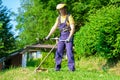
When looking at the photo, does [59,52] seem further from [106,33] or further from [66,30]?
[106,33]

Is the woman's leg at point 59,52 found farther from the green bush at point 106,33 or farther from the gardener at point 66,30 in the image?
the green bush at point 106,33

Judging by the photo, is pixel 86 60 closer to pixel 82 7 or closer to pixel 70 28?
pixel 82 7

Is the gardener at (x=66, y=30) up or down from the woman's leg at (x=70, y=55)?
up

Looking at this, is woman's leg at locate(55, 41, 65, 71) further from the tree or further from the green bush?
the tree

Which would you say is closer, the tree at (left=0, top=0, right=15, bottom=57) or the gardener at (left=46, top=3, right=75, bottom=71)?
the gardener at (left=46, top=3, right=75, bottom=71)

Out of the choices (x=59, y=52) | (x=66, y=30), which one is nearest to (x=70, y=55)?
(x=59, y=52)

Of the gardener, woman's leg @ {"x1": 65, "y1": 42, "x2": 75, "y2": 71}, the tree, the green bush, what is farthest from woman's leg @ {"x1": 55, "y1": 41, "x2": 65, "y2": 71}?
the tree

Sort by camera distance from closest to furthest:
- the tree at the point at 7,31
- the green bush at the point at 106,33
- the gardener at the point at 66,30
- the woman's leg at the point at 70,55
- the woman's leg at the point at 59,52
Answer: the gardener at the point at 66,30, the woman's leg at the point at 70,55, the woman's leg at the point at 59,52, the green bush at the point at 106,33, the tree at the point at 7,31

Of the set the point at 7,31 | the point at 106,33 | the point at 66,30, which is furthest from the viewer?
the point at 7,31

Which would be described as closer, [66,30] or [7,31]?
[66,30]

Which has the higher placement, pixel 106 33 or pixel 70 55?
pixel 70 55

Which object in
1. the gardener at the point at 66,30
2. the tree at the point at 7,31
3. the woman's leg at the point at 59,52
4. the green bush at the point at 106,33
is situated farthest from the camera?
the tree at the point at 7,31

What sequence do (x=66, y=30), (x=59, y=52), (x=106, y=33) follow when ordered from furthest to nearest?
(x=106, y=33) < (x=59, y=52) < (x=66, y=30)

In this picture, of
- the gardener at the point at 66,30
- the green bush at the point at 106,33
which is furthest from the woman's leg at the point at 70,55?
the green bush at the point at 106,33
